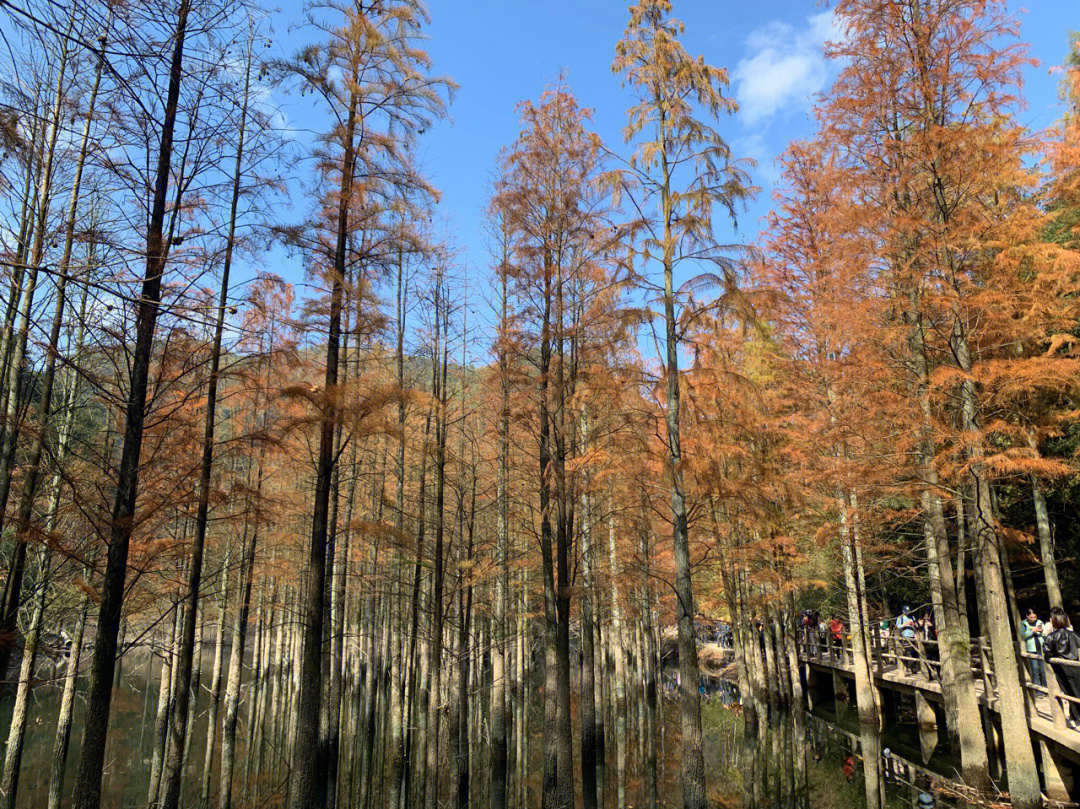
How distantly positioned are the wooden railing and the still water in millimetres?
2040

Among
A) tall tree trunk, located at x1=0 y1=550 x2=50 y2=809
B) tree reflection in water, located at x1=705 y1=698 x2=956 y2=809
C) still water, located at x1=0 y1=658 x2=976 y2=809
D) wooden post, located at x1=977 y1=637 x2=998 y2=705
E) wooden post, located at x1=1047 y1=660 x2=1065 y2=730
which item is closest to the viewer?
tall tree trunk, located at x1=0 y1=550 x2=50 y2=809

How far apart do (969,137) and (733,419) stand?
7523 millimetres

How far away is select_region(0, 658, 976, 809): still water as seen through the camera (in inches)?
533

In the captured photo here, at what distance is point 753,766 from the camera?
49.9ft

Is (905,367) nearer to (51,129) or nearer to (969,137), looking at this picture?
(969,137)

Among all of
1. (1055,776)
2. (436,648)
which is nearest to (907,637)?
(1055,776)

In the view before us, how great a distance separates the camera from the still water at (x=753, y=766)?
1355 cm

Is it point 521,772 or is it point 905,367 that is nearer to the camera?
point 905,367

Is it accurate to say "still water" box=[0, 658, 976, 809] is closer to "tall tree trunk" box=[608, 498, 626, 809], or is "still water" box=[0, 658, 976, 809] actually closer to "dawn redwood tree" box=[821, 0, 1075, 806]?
"tall tree trunk" box=[608, 498, 626, 809]

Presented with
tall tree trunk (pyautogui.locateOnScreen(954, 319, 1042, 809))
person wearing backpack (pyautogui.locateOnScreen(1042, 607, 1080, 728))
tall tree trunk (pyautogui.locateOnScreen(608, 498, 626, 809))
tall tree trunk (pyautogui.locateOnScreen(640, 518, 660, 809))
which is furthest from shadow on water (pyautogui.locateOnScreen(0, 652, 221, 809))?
person wearing backpack (pyautogui.locateOnScreen(1042, 607, 1080, 728))

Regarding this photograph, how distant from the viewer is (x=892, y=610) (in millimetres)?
26219

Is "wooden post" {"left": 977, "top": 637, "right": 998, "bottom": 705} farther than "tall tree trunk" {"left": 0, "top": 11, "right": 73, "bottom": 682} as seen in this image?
Yes

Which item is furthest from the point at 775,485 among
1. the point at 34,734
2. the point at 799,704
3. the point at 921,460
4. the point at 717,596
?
the point at 34,734

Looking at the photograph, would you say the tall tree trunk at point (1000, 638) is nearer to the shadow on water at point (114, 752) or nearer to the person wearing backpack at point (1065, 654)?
the person wearing backpack at point (1065, 654)
